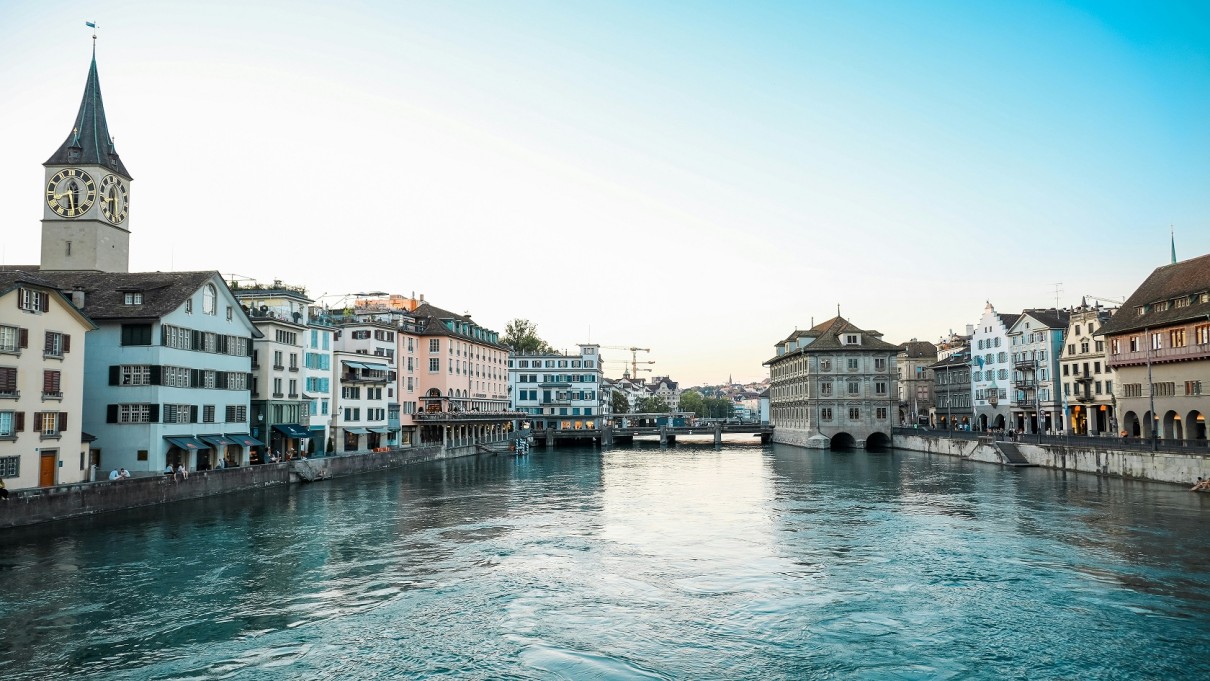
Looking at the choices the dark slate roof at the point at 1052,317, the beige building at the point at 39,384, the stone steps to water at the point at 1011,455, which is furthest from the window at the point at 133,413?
the dark slate roof at the point at 1052,317

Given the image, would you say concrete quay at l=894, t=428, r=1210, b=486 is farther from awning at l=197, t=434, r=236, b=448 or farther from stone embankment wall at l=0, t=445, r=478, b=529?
A: awning at l=197, t=434, r=236, b=448

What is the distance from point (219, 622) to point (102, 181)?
56.5 meters

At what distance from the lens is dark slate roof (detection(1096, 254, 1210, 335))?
190 ft

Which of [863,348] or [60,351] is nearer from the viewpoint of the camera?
[60,351]

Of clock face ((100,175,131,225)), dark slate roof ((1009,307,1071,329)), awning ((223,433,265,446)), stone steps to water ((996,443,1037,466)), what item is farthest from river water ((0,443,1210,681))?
dark slate roof ((1009,307,1071,329))

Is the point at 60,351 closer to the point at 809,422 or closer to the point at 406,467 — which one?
the point at 406,467

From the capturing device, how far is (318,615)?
2305 cm

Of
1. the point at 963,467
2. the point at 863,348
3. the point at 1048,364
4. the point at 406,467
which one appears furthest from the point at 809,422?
the point at 406,467

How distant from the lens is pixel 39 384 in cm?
4125

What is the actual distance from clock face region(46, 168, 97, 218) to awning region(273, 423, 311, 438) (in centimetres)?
2301

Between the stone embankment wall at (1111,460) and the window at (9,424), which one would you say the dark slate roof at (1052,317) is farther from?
the window at (9,424)

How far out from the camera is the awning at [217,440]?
54412 mm

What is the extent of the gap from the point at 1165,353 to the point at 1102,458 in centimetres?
1039

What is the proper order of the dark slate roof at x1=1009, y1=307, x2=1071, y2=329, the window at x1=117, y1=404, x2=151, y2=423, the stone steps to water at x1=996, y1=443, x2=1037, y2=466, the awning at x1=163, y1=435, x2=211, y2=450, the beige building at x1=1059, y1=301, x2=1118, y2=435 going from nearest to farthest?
the window at x1=117, y1=404, x2=151, y2=423 → the awning at x1=163, y1=435, x2=211, y2=450 → the stone steps to water at x1=996, y1=443, x2=1037, y2=466 → the beige building at x1=1059, y1=301, x2=1118, y2=435 → the dark slate roof at x1=1009, y1=307, x2=1071, y2=329
